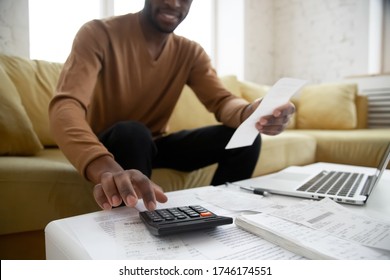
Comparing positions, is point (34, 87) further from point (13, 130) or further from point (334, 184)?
point (334, 184)

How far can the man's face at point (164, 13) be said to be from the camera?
2.75 feet

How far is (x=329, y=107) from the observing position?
1862mm

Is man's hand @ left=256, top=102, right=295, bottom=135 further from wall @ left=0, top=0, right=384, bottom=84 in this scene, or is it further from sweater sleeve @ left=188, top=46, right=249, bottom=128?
wall @ left=0, top=0, right=384, bottom=84

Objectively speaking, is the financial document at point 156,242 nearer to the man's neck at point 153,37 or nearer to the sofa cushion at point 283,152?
the man's neck at point 153,37

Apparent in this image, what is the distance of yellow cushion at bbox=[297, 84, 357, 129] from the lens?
6.00 ft

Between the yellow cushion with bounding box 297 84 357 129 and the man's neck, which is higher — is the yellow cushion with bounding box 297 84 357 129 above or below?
below

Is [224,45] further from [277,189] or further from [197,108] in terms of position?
[277,189]

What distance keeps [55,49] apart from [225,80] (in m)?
0.89

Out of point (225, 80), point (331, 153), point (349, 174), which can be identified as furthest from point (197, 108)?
point (349, 174)

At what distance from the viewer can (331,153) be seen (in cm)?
150

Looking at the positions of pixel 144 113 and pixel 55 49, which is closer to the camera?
pixel 144 113

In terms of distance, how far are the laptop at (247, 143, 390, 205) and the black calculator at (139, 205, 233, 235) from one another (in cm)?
22

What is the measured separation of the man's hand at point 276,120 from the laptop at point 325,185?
11cm

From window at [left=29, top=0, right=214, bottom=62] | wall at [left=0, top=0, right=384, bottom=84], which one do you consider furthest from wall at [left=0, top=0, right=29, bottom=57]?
wall at [left=0, top=0, right=384, bottom=84]
